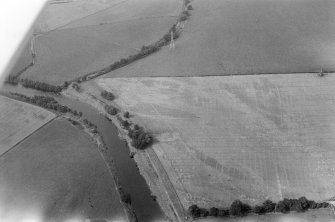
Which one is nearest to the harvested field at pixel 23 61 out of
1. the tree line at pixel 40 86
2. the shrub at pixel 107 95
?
the tree line at pixel 40 86

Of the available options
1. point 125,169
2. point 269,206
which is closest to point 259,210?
point 269,206

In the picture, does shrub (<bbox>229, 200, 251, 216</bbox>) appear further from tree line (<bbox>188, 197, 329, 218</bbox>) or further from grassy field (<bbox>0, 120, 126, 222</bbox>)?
grassy field (<bbox>0, 120, 126, 222</bbox>)

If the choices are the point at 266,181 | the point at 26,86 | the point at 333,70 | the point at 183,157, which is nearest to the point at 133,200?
the point at 183,157

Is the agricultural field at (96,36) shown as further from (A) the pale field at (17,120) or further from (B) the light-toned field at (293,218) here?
(B) the light-toned field at (293,218)

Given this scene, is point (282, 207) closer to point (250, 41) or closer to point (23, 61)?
point (250, 41)

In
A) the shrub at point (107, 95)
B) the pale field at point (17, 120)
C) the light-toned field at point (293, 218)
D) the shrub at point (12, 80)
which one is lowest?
the light-toned field at point (293, 218)

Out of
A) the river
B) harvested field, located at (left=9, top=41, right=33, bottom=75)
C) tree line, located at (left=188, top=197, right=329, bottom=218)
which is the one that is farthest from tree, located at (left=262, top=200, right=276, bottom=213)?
harvested field, located at (left=9, top=41, right=33, bottom=75)
